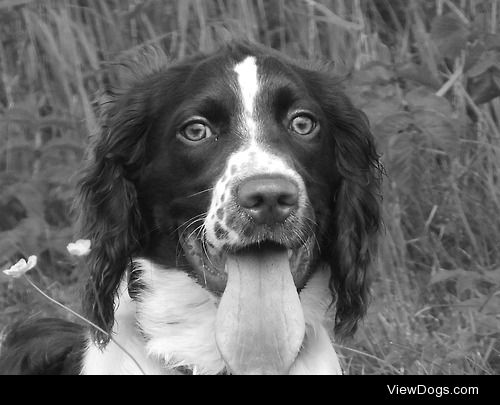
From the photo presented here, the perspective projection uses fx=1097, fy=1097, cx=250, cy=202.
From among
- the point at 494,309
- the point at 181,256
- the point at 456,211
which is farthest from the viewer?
the point at 456,211

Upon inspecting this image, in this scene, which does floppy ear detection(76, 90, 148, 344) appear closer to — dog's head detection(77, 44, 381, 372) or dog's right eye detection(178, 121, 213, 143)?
dog's head detection(77, 44, 381, 372)

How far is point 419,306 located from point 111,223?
6.23 ft

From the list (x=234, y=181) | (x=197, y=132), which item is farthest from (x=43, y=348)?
(x=234, y=181)

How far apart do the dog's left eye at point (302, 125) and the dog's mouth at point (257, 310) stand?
436 mm

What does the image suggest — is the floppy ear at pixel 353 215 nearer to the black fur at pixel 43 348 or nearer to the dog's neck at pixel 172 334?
the dog's neck at pixel 172 334

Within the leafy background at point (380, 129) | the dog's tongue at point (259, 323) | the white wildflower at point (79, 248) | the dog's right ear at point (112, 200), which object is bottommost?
the leafy background at point (380, 129)

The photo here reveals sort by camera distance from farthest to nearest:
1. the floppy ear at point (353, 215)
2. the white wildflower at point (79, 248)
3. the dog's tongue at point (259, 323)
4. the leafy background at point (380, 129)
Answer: the leafy background at point (380, 129) → the floppy ear at point (353, 215) → the dog's tongue at point (259, 323) → the white wildflower at point (79, 248)

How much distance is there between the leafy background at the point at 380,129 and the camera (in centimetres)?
473

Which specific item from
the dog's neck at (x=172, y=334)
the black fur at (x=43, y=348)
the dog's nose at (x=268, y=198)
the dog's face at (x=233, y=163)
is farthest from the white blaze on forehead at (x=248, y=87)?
the black fur at (x=43, y=348)

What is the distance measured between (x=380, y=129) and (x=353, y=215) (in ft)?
3.80

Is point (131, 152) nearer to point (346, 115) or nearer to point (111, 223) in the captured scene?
point (111, 223)

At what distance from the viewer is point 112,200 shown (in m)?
3.81

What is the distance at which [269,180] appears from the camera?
3.34 metres
